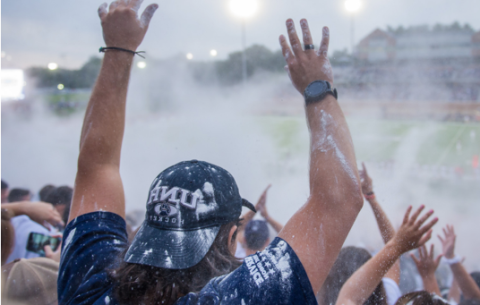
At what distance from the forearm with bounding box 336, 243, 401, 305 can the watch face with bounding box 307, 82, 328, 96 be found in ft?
2.10

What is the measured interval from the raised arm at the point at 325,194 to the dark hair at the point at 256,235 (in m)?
1.01

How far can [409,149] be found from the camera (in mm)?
13859

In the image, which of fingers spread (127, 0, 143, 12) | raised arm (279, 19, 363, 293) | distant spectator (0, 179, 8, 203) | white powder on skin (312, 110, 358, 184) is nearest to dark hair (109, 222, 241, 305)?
raised arm (279, 19, 363, 293)

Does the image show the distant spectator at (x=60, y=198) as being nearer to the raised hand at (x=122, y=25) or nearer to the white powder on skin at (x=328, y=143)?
the raised hand at (x=122, y=25)

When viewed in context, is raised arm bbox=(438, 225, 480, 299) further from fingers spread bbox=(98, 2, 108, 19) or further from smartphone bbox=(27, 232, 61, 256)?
smartphone bbox=(27, 232, 61, 256)

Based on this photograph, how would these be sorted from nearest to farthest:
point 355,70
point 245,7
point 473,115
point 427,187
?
point 245,7
point 355,70
point 427,187
point 473,115

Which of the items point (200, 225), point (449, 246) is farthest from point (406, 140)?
point (200, 225)

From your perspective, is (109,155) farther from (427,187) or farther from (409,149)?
(409,149)

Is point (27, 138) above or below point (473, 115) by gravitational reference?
below

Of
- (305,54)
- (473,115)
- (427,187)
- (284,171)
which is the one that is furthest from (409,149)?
(305,54)

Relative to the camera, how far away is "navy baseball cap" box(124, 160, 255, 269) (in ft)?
2.14

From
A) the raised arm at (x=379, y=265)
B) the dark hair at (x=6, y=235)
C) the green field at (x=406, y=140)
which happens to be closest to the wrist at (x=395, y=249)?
the raised arm at (x=379, y=265)

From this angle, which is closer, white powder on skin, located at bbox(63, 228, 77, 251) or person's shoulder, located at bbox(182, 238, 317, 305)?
person's shoulder, located at bbox(182, 238, 317, 305)

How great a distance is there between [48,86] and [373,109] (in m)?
9.38
